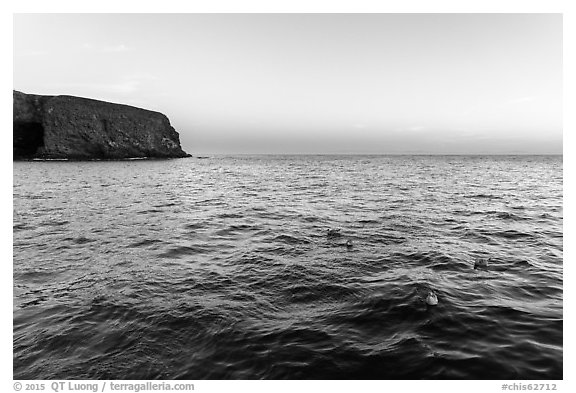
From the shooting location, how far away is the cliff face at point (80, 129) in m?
87.9

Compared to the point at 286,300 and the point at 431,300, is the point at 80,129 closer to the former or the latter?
the point at 286,300

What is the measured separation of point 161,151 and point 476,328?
131396mm

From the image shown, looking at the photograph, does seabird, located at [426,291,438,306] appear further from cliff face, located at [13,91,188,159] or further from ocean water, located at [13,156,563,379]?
cliff face, located at [13,91,188,159]

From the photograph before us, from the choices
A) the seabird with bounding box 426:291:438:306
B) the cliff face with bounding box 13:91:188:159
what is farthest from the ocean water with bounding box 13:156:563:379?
the cliff face with bounding box 13:91:188:159

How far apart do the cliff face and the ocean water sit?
90189 millimetres

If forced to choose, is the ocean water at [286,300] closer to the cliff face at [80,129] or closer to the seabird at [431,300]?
the seabird at [431,300]

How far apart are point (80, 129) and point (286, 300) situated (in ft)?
362

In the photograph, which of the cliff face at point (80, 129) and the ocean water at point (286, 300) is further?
the cliff face at point (80, 129)

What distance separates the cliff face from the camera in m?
87.9

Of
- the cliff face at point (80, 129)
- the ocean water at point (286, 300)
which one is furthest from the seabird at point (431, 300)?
the cliff face at point (80, 129)

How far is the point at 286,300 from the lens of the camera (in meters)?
9.35

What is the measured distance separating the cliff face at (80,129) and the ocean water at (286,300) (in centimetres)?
9019

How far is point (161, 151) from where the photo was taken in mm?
124312

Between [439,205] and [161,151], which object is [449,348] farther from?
[161,151]
